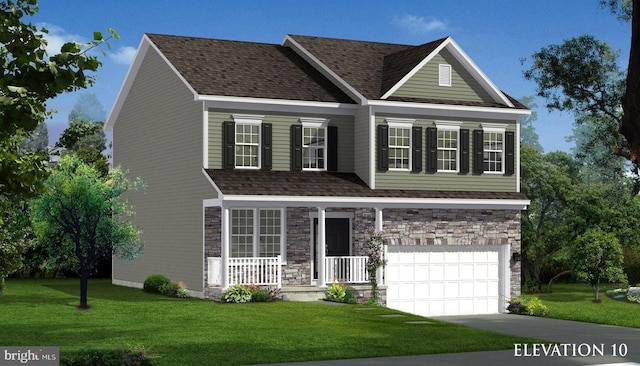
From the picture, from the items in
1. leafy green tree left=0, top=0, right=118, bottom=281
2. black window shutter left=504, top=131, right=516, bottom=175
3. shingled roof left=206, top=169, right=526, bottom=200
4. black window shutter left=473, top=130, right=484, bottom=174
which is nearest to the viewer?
leafy green tree left=0, top=0, right=118, bottom=281

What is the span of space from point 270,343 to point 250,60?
57.2 feet

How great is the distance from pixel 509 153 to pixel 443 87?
140 inches

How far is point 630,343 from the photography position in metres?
22.4

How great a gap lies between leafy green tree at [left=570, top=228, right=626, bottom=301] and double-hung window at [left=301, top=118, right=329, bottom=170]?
1155 cm

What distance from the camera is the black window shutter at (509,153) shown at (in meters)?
36.5

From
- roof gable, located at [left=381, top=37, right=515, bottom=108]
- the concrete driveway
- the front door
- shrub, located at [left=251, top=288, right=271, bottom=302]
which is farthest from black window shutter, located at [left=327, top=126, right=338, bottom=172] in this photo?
the concrete driveway

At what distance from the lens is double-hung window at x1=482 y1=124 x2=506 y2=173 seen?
119ft

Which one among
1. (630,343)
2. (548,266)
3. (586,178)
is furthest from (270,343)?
(586,178)

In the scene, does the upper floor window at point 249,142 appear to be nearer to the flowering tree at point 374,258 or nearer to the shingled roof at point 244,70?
the shingled roof at point 244,70

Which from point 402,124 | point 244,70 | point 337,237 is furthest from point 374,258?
point 244,70

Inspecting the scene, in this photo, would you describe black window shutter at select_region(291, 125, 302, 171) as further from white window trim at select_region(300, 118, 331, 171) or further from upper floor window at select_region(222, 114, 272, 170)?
upper floor window at select_region(222, 114, 272, 170)

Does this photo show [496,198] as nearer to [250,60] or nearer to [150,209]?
[250,60]

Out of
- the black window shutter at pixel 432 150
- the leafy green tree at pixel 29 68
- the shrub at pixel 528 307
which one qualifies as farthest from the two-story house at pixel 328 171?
the leafy green tree at pixel 29 68

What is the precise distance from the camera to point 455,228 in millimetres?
35156
